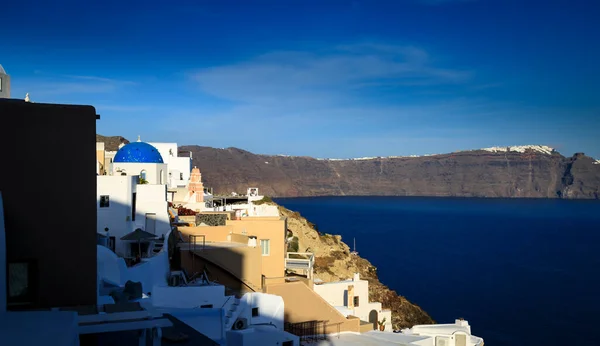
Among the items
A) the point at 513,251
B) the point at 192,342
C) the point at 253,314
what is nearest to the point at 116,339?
the point at 192,342

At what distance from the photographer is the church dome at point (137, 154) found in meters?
25.3

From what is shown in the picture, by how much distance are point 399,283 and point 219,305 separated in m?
39.0

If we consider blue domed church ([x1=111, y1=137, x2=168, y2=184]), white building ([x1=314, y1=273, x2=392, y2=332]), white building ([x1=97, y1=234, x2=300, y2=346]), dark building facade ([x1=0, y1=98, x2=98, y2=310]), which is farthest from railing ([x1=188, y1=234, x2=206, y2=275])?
dark building facade ([x1=0, y1=98, x2=98, y2=310])

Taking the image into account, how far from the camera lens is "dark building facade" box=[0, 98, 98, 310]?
5332 mm

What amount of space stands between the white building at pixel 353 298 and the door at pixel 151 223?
5.56 m

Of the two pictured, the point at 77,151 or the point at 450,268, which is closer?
the point at 77,151

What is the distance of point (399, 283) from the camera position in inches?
1973

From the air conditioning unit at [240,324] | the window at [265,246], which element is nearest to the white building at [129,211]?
the window at [265,246]

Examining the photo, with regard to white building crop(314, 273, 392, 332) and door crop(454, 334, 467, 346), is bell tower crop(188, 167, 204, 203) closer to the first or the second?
white building crop(314, 273, 392, 332)

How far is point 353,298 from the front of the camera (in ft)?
68.4

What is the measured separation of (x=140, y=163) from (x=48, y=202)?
20.1 meters

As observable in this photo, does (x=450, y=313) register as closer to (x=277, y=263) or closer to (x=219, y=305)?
(x=277, y=263)

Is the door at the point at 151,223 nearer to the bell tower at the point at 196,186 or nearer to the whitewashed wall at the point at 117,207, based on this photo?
the whitewashed wall at the point at 117,207

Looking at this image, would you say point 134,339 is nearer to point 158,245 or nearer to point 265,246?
point 158,245
